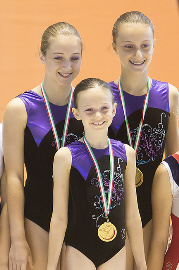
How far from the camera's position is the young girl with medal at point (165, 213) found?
101 inches

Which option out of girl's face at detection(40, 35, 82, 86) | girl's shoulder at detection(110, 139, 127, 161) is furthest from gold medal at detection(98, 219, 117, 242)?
girl's face at detection(40, 35, 82, 86)

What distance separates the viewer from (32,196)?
2625 millimetres

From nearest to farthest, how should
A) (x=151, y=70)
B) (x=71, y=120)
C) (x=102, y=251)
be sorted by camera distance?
(x=102, y=251), (x=71, y=120), (x=151, y=70)

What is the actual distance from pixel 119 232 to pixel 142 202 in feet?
1.11

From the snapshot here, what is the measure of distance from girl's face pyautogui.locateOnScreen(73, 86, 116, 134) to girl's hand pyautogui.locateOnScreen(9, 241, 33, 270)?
620 mm

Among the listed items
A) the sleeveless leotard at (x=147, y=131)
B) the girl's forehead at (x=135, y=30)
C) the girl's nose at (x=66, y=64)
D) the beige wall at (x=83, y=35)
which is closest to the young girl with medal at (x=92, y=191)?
the girl's nose at (x=66, y=64)

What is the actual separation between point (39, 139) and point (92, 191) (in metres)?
0.36

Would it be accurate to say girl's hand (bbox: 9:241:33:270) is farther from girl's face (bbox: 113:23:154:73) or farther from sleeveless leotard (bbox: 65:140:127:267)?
girl's face (bbox: 113:23:154:73)

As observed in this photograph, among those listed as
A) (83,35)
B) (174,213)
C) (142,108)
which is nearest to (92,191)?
(174,213)

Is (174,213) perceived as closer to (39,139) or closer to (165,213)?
(165,213)

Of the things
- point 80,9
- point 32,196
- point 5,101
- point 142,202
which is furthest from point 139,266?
point 80,9

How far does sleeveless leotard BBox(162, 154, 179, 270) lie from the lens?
2.57 metres

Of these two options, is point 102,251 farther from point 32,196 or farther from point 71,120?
point 71,120

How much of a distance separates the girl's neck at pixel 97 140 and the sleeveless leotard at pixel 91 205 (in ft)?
0.08
